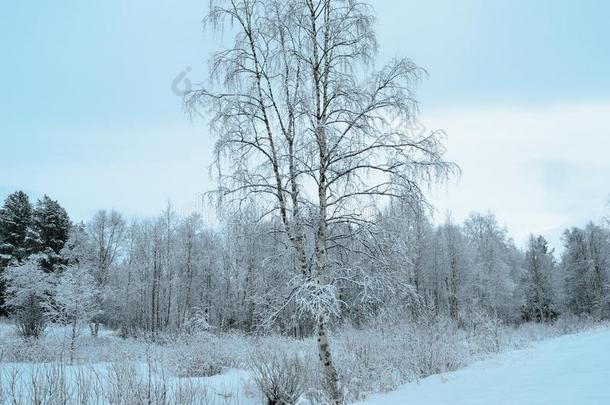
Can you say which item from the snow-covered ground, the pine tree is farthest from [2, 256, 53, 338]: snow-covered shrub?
the snow-covered ground

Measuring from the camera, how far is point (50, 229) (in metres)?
32.8

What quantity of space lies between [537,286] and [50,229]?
42.8m

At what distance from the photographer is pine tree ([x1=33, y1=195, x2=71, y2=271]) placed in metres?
31.5

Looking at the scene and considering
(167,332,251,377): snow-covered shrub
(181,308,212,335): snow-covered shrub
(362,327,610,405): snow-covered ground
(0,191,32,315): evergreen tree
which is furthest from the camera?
(0,191,32,315): evergreen tree

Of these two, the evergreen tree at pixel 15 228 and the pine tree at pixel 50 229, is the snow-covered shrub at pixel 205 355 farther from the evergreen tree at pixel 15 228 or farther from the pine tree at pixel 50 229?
the evergreen tree at pixel 15 228

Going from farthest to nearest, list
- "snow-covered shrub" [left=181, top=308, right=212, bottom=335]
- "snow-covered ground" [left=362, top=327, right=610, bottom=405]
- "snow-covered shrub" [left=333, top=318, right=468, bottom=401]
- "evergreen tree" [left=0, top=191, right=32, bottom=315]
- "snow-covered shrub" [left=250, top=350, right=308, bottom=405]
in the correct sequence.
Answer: "evergreen tree" [left=0, top=191, right=32, bottom=315], "snow-covered shrub" [left=181, top=308, right=212, bottom=335], "snow-covered shrub" [left=333, top=318, right=468, bottom=401], "snow-covered shrub" [left=250, top=350, right=308, bottom=405], "snow-covered ground" [left=362, top=327, right=610, bottom=405]

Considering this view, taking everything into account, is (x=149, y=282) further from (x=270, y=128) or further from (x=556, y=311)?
(x=556, y=311)

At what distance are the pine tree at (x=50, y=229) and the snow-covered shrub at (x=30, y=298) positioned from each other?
6367mm

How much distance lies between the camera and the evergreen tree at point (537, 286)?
129 feet

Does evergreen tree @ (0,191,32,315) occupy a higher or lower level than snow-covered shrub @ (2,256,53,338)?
higher

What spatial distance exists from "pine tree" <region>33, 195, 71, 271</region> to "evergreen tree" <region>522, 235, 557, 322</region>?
Answer: 135ft

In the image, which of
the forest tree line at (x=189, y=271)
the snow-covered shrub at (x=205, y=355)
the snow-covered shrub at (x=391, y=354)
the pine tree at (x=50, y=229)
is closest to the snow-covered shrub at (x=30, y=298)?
the forest tree line at (x=189, y=271)

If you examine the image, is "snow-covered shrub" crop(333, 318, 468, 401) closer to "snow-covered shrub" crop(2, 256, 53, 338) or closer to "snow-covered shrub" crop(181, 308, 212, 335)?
"snow-covered shrub" crop(181, 308, 212, 335)

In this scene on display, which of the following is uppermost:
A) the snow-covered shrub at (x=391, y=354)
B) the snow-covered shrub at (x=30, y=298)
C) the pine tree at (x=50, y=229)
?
the pine tree at (x=50, y=229)
